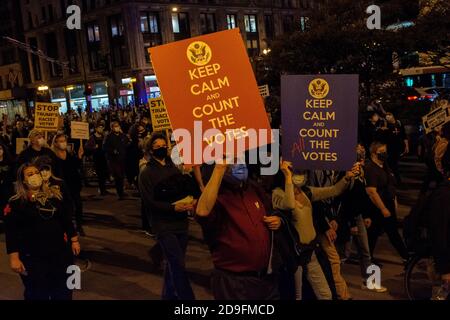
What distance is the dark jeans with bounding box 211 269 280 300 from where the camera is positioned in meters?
3.56

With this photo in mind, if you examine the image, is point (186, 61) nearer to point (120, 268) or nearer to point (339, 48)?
point (120, 268)

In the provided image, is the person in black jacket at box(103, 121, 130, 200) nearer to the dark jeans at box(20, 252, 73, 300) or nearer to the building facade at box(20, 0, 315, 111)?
the dark jeans at box(20, 252, 73, 300)

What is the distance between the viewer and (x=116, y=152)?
1264cm

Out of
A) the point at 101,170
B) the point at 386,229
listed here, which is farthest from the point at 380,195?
the point at 101,170

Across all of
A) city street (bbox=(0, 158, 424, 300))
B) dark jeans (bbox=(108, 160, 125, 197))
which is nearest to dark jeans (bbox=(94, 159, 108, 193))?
dark jeans (bbox=(108, 160, 125, 197))

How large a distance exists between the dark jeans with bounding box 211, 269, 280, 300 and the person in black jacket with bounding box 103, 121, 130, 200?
9175mm

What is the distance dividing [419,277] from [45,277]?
363cm

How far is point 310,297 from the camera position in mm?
4707

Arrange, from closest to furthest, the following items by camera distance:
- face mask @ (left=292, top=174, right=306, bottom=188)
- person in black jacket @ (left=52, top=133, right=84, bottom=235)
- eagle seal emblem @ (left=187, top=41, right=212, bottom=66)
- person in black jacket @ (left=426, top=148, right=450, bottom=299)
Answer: eagle seal emblem @ (left=187, top=41, right=212, bottom=66), person in black jacket @ (left=426, top=148, right=450, bottom=299), face mask @ (left=292, top=174, right=306, bottom=188), person in black jacket @ (left=52, top=133, right=84, bottom=235)

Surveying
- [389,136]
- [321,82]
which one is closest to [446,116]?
[389,136]

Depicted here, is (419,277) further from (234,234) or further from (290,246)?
(234,234)

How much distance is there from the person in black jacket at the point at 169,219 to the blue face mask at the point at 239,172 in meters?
1.33

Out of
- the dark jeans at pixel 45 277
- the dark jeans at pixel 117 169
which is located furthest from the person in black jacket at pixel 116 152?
the dark jeans at pixel 45 277

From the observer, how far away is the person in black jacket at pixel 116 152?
1249cm
